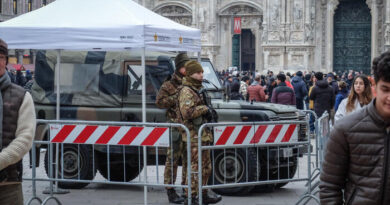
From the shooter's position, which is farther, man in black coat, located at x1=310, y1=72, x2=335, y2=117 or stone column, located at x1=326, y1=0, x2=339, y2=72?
stone column, located at x1=326, y1=0, x2=339, y2=72

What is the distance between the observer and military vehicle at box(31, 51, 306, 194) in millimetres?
10969

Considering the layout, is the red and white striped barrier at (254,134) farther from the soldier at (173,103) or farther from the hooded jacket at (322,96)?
the hooded jacket at (322,96)

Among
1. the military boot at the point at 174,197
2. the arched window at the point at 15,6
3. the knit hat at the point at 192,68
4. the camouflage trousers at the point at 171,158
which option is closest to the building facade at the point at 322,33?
the arched window at the point at 15,6

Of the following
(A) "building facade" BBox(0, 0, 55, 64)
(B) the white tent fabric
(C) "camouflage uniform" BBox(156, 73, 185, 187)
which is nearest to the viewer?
(B) the white tent fabric

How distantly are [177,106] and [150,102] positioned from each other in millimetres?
1891

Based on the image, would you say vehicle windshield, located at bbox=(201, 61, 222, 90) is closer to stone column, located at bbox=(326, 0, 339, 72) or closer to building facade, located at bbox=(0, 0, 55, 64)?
stone column, located at bbox=(326, 0, 339, 72)

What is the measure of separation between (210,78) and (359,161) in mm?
8277

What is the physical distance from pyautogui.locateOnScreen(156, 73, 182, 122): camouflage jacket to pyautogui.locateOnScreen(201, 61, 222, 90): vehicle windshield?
2004 millimetres

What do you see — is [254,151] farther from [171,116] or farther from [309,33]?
[309,33]

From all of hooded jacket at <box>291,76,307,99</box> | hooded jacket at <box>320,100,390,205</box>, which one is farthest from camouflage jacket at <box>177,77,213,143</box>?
hooded jacket at <box>291,76,307,99</box>

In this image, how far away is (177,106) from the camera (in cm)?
956

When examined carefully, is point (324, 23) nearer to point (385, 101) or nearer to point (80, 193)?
point (80, 193)

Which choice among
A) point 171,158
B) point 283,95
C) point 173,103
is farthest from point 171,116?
point 283,95

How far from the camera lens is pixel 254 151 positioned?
1070cm
